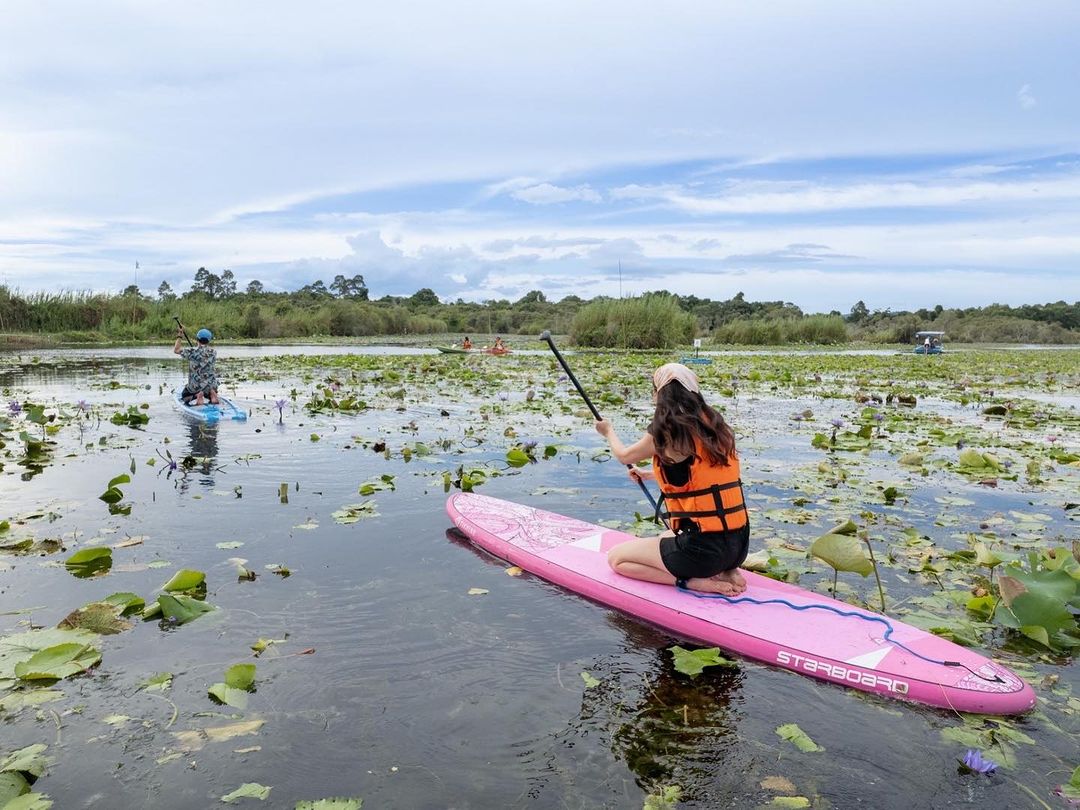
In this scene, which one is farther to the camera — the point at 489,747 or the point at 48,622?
Answer: the point at 48,622

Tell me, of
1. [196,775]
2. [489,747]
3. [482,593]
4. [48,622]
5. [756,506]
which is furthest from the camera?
[756,506]

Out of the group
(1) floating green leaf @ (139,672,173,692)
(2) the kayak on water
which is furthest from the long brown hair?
(2) the kayak on water

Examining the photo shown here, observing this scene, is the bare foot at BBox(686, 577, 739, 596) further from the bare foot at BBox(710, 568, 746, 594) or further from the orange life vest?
the orange life vest

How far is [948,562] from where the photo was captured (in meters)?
5.25

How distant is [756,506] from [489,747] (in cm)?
413

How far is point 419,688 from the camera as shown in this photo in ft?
12.3

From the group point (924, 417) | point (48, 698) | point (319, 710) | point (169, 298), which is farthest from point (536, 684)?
point (169, 298)

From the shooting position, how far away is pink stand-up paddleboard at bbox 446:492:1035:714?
3.54 m

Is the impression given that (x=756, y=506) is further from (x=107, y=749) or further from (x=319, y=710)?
(x=107, y=749)

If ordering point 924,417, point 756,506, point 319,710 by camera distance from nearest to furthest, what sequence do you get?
point 319,710 < point 756,506 < point 924,417

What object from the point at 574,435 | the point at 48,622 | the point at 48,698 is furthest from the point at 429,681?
the point at 574,435

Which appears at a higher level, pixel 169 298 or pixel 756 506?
pixel 169 298

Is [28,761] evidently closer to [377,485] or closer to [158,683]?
[158,683]

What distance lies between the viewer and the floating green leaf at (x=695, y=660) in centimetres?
384
